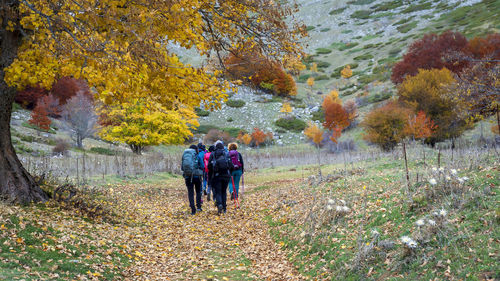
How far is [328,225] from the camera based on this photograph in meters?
6.43

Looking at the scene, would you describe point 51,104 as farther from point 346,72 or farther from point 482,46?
point 346,72

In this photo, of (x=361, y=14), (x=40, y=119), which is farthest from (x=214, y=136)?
(x=361, y=14)

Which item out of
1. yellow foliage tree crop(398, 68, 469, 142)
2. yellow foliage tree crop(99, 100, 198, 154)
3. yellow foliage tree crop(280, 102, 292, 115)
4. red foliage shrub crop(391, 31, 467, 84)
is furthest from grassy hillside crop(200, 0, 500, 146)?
yellow foliage tree crop(99, 100, 198, 154)

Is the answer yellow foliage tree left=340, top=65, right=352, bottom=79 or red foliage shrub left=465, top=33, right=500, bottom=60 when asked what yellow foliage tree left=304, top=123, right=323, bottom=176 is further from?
yellow foliage tree left=340, top=65, right=352, bottom=79

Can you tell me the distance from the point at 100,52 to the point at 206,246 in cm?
412

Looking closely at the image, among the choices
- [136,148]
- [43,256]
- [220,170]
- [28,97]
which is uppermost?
[28,97]

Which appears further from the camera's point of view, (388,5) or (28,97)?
(388,5)

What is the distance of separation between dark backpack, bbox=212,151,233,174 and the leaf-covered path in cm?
129

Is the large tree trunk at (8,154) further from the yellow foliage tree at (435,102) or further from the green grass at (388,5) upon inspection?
the green grass at (388,5)

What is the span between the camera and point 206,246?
281 inches

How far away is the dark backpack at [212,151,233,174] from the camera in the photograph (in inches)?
376

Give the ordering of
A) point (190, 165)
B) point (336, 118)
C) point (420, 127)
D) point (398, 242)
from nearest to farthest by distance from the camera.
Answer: point (398, 242)
point (190, 165)
point (420, 127)
point (336, 118)

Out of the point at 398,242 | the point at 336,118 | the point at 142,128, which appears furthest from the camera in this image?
the point at 336,118

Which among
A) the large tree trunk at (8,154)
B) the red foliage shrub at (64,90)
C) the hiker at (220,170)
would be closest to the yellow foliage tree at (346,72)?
the red foliage shrub at (64,90)
